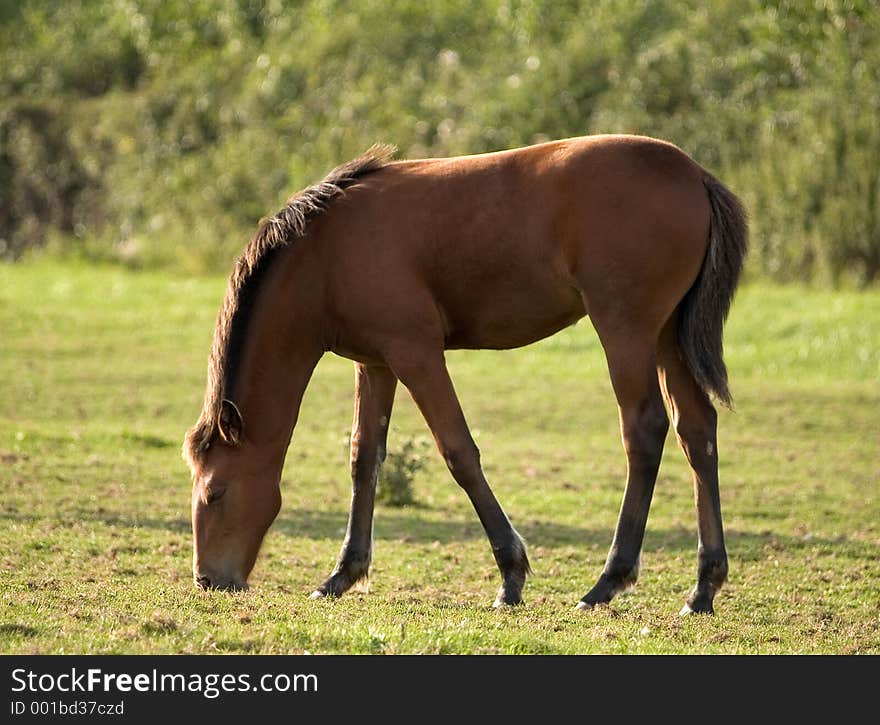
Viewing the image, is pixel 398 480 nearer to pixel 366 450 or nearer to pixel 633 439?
pixel 366 450

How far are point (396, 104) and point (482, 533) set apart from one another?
16330 millimetres

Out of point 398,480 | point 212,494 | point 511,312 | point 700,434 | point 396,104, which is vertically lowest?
point 398,480

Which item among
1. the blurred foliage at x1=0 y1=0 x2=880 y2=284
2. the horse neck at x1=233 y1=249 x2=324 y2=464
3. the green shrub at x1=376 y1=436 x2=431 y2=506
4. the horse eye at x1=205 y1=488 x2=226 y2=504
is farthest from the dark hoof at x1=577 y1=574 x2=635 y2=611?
the blurred foliage at x1=0 y1=0 x2=880 y2=284

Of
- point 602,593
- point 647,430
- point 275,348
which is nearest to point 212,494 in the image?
point 275,348

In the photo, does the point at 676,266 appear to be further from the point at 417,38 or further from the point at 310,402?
the point at 417,38

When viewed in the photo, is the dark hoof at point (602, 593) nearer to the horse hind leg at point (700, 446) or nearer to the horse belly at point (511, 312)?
the horse hind leg at point (700, 446)

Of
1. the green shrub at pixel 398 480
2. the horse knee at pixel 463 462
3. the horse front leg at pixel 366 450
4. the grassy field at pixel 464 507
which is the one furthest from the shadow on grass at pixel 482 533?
the horse knee at pixel 463 462

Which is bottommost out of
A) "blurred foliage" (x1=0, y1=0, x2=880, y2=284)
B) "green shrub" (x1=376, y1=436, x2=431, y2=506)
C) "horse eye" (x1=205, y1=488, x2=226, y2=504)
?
"green shrub" (x1=376, y1=436, x2=431, y2=506)

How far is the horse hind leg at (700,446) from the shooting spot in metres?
6.88

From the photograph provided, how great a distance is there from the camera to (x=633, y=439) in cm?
668

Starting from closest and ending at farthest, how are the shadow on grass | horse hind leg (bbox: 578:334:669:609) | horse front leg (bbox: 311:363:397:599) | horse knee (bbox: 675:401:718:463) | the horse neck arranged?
1. horse hind leg (bbox: 578:334:669:609)
2. the horse neck
3. horse knee (bbox: 675:401:718:463)
4. horse front leg (bbox: 311:363:397:599)
5. the shadow on grass

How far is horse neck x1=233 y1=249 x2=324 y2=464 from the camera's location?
682 cm

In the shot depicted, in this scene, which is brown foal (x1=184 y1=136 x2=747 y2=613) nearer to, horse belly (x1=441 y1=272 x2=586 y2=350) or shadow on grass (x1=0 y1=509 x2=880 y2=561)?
horse belly (x1=441 y1=272 x2=586 y2=350)

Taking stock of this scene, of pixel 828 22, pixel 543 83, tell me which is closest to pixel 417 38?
pixel 543 83
